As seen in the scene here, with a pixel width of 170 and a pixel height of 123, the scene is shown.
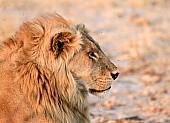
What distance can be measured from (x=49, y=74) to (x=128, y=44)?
6637 millimetres

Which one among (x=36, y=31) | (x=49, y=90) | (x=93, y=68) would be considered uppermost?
(x=36, y=31)

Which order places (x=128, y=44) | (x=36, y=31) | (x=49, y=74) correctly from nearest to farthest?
1. (x=49, y=74)
2. (x=36, y=31)
3. (x=128, y=44)

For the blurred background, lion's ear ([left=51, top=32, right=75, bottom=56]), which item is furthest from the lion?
the blurred background

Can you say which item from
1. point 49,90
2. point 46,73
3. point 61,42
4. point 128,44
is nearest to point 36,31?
point 61,42

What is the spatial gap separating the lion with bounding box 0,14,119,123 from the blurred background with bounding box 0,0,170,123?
720 mm

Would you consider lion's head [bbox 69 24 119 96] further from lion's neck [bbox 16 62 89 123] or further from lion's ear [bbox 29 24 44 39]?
lion's ear [bbox 29 24 44 39]

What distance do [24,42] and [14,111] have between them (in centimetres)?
53

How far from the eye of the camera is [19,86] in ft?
14.8

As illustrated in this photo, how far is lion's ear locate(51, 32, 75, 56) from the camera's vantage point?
4.54 m

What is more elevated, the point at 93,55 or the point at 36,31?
the point at 36,31

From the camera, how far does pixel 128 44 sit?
11.1 meters

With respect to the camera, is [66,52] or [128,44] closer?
[66,52]

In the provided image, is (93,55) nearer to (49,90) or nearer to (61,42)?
(61,42)

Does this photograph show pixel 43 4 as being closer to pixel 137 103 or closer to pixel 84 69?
pixel 137 103
